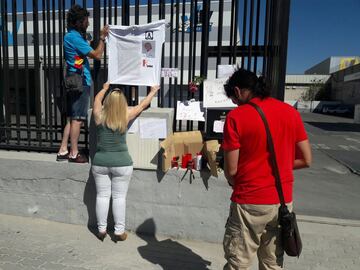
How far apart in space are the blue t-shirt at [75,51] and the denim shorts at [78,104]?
0.88ft

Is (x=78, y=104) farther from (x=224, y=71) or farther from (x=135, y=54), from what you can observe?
(x=224, y=71)

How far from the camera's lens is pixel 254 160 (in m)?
2.30

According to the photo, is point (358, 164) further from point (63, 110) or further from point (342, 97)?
point (342, 97)

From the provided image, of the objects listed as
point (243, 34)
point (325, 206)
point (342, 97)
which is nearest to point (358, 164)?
point (325, 206)

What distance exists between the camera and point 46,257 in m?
3.48

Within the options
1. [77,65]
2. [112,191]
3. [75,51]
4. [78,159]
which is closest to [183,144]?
[112,191]

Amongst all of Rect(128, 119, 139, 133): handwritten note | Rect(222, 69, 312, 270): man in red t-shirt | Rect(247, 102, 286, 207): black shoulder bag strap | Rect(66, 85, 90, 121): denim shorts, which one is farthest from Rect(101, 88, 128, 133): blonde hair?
Rect(247, 102, 286, 207): black shoulder bag strap

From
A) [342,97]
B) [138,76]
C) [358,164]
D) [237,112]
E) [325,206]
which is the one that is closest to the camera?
[237,112]

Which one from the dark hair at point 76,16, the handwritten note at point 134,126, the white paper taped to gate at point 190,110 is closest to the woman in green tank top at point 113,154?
the handwritten note at point 134,126

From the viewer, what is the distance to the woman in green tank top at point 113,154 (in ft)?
11.7

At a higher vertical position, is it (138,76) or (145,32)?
(145,32)

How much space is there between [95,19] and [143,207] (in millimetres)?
2417

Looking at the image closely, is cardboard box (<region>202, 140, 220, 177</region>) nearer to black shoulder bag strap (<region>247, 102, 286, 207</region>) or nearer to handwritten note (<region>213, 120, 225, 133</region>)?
handwritten note (<region>213, 120, 225, 133</region>)

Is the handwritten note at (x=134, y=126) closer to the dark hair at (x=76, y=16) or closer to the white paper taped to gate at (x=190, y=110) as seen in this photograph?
the white paper taped to gate at (x=190, y=110)
